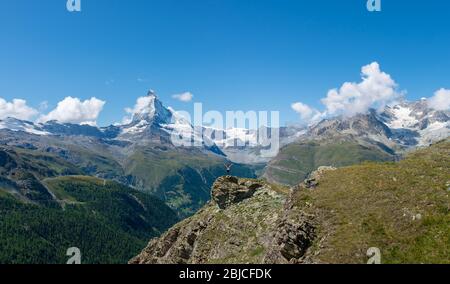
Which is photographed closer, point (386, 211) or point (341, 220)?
point (386, 211)

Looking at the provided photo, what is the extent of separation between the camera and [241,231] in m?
61.1

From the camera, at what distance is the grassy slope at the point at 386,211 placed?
125 feet

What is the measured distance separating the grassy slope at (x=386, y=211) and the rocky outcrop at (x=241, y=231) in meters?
2.77

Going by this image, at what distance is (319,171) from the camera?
193 feet

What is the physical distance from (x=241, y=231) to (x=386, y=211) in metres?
23.2

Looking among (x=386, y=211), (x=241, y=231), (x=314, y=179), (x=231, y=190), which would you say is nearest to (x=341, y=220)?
(x=386, y=211)

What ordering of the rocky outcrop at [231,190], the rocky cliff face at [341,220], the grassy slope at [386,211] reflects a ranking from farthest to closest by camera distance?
1. the rocky outcrop at [231,190]
2. the rocky cliff face at [341,220]
3. the grassy slope at [386,211]

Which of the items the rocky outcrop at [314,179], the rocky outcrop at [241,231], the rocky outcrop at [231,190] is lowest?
the rocky outcrop at [241,231]

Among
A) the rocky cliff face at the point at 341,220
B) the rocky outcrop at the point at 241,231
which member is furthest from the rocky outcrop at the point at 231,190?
the rocky cliff face at the point at 341,220

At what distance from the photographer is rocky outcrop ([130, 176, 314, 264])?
45.9m

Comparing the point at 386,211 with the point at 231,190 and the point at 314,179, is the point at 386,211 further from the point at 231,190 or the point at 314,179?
the point at 231,190

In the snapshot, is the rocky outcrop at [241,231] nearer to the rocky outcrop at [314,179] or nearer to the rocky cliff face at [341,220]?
the rocky cliff face at [341,220]
